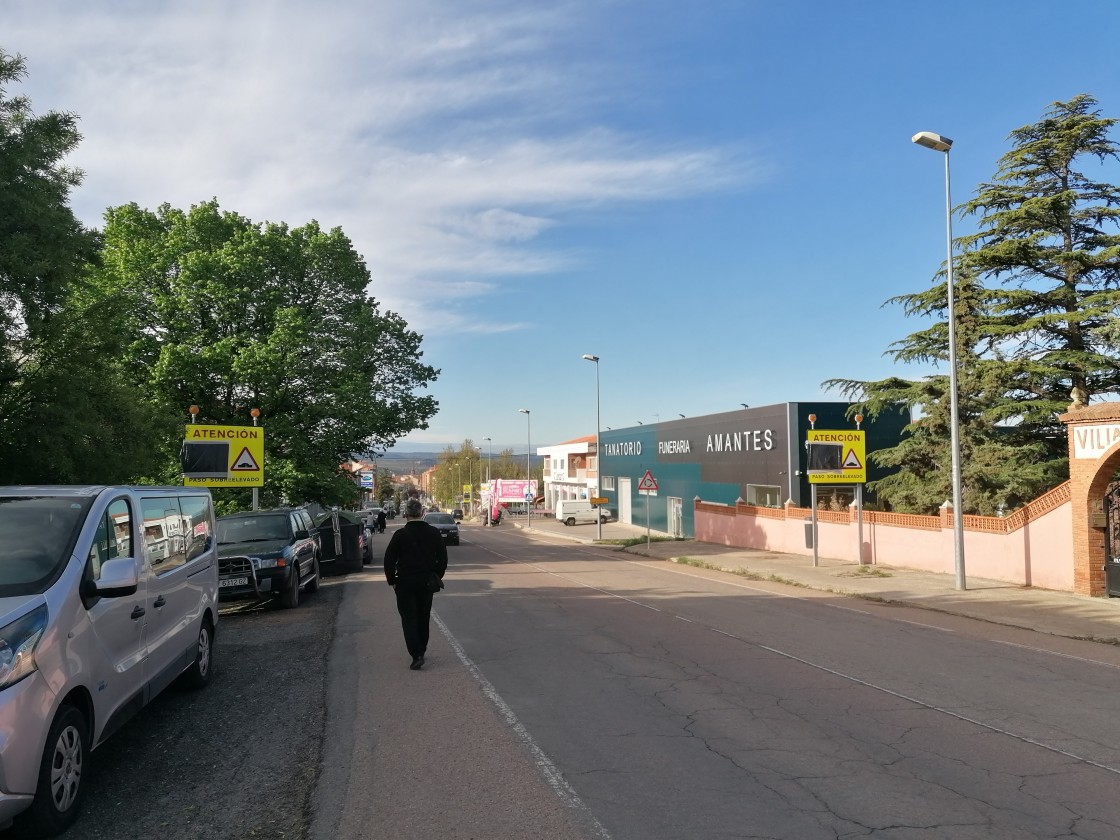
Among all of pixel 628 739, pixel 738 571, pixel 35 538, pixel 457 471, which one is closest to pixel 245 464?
pixel 738 571

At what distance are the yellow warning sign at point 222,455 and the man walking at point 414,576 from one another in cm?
1481

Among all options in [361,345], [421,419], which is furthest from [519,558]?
[361,345]

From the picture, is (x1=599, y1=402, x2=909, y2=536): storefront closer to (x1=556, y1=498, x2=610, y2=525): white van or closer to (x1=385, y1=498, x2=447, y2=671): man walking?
(x1=556, y1=498, x2=610, y2=525): white van

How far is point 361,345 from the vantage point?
30.2 metres

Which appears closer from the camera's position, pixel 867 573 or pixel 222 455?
pixel 867 573

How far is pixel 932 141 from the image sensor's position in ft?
51.6

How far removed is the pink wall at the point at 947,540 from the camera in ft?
51.7

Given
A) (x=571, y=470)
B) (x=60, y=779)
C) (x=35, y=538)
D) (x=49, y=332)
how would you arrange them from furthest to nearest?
(x=571, y=470) → (x=49, y=332) → (x=35, y=538) → (x=60, y=779)

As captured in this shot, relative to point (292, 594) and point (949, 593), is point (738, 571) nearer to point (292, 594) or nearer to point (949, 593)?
point (949, 593)

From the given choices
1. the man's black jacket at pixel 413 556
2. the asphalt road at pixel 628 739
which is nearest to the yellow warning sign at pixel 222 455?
the asphalt road at pixel 628 739

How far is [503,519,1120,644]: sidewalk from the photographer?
12.3 metres

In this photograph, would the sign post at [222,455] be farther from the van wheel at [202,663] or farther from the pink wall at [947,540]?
the pink wall at [947,540]

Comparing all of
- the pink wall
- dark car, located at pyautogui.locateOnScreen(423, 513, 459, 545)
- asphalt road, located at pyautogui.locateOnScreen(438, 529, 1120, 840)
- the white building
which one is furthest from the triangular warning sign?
the white building

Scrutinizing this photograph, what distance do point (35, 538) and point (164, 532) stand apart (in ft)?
5.88
